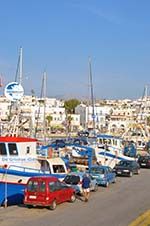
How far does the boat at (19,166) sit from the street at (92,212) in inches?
78.7

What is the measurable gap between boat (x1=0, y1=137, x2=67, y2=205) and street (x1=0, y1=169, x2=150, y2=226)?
2.00 m

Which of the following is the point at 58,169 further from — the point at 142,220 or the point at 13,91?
the point at 142,220

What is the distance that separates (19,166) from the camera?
26453mm

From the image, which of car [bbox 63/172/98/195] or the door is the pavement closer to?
the door

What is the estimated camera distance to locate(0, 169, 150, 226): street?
18453 millimetres

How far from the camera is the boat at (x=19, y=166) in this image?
23969 mm

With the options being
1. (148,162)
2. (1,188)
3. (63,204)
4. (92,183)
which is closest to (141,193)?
(92,183)

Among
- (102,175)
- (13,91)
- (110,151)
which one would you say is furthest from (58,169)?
(110,151)

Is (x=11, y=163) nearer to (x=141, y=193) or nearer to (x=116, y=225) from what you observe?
(x=141, y=193)

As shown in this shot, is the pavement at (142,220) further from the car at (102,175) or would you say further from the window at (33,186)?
the car at (102,175)

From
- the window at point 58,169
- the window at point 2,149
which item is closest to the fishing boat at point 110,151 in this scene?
the window at point 58,169

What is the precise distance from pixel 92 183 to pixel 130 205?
14.7 feet

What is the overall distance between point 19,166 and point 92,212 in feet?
22.8

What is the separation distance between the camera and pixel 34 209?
21.1 metres
